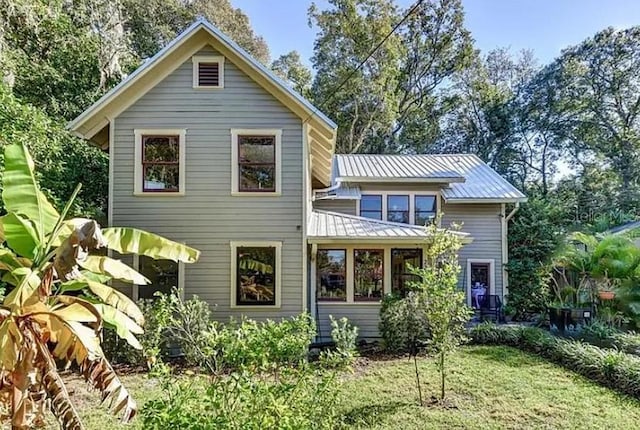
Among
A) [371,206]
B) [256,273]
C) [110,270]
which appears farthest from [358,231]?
[110,270]

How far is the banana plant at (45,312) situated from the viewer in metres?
4.01

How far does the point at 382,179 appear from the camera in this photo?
15828mm

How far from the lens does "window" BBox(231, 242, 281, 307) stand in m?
10.7

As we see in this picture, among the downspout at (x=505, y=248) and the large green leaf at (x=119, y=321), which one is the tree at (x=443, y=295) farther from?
the downspout at (x=505, y=248)

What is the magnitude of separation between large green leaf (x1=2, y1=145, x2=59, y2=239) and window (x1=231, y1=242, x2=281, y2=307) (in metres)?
5.70

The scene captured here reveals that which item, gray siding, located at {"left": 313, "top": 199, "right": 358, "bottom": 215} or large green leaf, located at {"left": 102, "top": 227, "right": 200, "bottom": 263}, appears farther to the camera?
gray siding, located at {"left": 313, "top": 199, "right": 358, "bottom": 215}

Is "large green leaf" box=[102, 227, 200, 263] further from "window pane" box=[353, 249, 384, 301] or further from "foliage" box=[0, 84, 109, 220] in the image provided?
"window pane" box=[353, 249, 384, 301]

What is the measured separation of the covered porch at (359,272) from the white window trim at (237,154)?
160cm

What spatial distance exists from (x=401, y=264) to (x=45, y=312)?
31.4 ft

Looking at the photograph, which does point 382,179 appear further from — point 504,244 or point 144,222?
point 144,222

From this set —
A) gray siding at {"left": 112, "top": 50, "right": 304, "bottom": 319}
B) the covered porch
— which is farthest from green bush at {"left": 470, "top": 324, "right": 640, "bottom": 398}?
gray siding at {"left": 112, "top": 50, "right": 304, "bottom": 319}

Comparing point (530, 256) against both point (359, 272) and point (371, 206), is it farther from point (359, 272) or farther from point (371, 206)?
point (359, 272)

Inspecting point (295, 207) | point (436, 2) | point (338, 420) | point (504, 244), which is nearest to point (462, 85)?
point (436, 2)

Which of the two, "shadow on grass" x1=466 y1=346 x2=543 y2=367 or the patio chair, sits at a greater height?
the patio chair
